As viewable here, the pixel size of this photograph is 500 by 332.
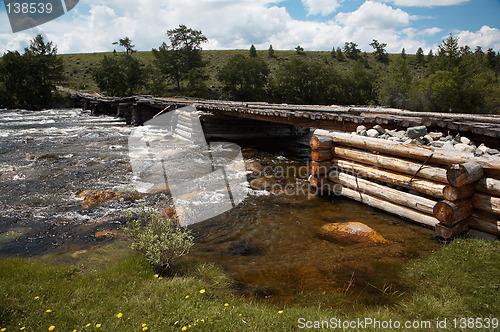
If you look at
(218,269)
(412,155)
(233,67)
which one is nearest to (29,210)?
(218,269)

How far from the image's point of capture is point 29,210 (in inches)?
318

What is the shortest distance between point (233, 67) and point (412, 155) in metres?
53.3

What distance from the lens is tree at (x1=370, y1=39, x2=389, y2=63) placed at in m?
108

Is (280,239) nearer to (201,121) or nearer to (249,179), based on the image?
(249,179)

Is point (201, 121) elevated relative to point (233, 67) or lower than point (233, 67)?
lower

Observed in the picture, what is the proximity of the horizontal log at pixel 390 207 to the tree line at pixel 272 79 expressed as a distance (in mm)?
35032

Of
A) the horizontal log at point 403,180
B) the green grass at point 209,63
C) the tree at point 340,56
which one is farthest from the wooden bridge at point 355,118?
the tree at point 340,56

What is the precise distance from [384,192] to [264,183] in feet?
14.9

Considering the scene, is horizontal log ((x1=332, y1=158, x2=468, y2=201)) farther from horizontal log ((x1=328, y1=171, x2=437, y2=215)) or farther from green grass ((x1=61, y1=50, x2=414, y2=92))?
green grass ((x1=61, y1=50, x2=414, y2=92))

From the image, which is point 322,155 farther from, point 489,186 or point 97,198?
point 97,198

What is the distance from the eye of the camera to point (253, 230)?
272 inches

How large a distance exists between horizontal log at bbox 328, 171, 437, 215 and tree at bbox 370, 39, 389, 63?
117m

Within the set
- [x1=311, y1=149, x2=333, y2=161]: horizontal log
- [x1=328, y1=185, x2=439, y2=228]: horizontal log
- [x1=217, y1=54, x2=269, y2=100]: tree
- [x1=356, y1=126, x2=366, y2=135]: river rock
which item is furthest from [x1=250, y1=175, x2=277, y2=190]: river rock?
[x1=217, y1=54, x2=269, y2=100]: tree

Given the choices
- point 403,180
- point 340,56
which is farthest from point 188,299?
point 340,56
